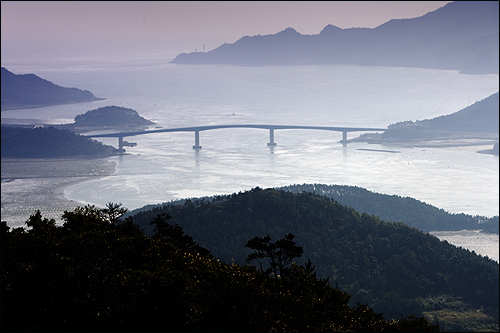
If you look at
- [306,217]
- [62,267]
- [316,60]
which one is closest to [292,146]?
[306,217]

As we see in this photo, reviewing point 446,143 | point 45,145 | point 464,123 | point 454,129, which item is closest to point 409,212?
point 446,143

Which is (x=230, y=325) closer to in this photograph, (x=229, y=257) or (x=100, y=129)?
(x=229, y=257)

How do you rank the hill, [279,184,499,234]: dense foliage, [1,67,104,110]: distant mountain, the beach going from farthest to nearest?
[1,67,104,110]: distant mountain → the hill → the beach → [279,184,499,234]: dense foliage

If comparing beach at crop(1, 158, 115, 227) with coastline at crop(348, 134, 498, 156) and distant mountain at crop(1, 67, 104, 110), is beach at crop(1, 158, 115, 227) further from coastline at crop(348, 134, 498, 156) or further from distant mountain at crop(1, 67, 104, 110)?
coastline at crop(348, 134, 498, 156)

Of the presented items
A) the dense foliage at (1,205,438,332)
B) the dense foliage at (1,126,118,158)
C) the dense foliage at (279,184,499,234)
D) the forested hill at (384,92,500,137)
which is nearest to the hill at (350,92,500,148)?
the forested hill at (384,92,500,137)

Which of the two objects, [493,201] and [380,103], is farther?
[380,103]

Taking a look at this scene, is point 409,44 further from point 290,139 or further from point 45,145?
point 45,145
